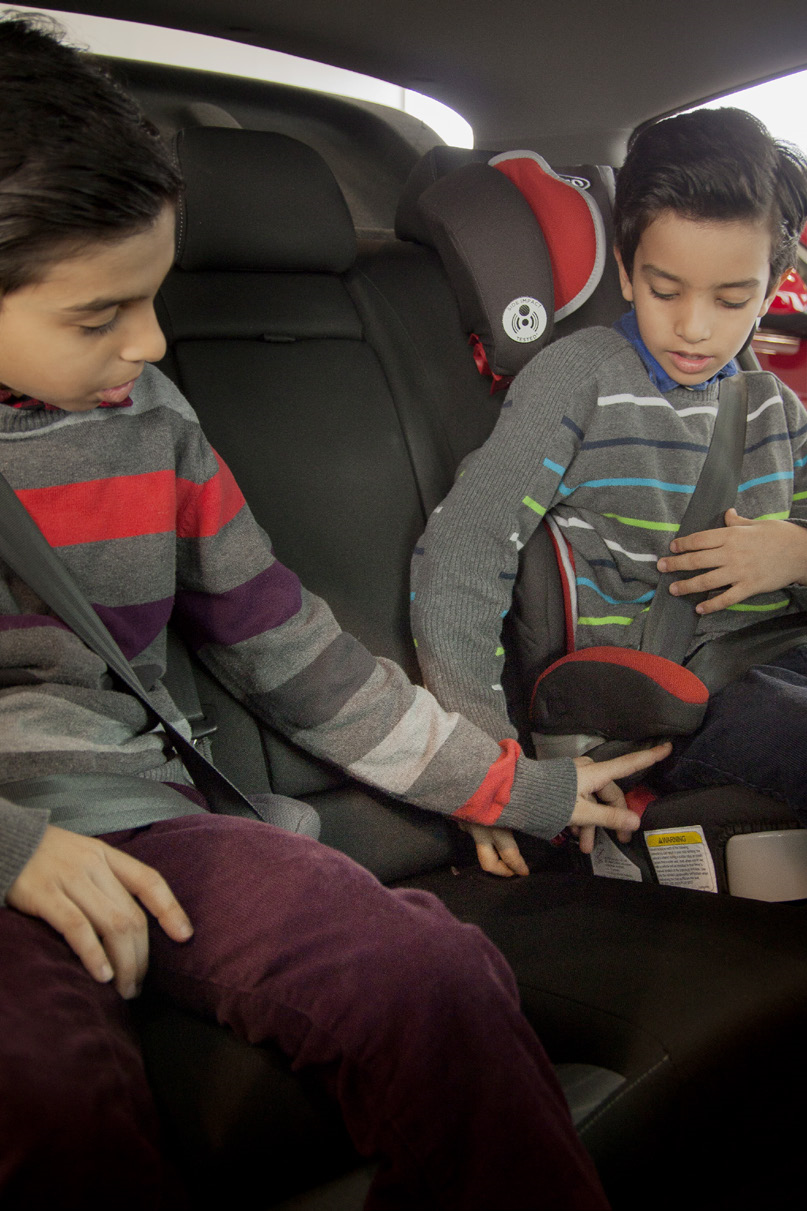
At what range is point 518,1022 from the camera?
688mm

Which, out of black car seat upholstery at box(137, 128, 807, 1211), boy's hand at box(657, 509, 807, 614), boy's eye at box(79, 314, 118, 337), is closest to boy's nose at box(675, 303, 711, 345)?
boy's hand at box(657, 509, 807, 614)

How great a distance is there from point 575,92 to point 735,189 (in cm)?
61

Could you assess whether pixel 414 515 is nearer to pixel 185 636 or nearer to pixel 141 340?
pixel 185 636

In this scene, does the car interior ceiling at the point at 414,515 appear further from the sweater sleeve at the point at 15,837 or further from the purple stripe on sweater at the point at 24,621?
the purple stripe on sweater at the point at 24,621

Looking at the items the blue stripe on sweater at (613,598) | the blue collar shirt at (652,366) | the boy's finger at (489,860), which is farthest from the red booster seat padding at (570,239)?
the boy's finger at (489,860)

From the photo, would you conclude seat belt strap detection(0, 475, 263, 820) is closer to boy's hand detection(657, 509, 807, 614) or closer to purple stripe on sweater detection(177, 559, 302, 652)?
purple stripe on sweater detection(177, 559, 302, 652)

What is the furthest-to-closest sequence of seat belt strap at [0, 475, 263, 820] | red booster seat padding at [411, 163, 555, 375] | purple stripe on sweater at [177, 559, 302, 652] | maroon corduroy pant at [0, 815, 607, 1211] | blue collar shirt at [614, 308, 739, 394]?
red booster seat padding at [411, 163, 555, 375] < blue collar shirt at [614, 308, 739, 394] < purple stripe on sweater at [177, 559, 302, 652] < seat belt strap at [0, 475, 263, 820] < maroon corduroy pant at [0, 815, 607, 1211]

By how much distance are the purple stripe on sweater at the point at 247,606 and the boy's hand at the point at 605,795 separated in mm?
405

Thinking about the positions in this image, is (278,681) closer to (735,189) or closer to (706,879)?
(706,879)

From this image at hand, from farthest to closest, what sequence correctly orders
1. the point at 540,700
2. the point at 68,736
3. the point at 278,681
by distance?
1. the point at 540,700
2. the point at 278,681
3. the point at 68,736

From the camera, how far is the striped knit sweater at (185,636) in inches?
33.9

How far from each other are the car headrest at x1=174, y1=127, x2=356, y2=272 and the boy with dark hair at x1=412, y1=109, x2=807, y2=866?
1.35 ft

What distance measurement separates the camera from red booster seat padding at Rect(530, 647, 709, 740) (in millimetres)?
1101

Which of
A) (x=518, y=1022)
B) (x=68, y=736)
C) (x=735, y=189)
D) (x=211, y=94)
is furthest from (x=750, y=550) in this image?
(x=211, y=94)
